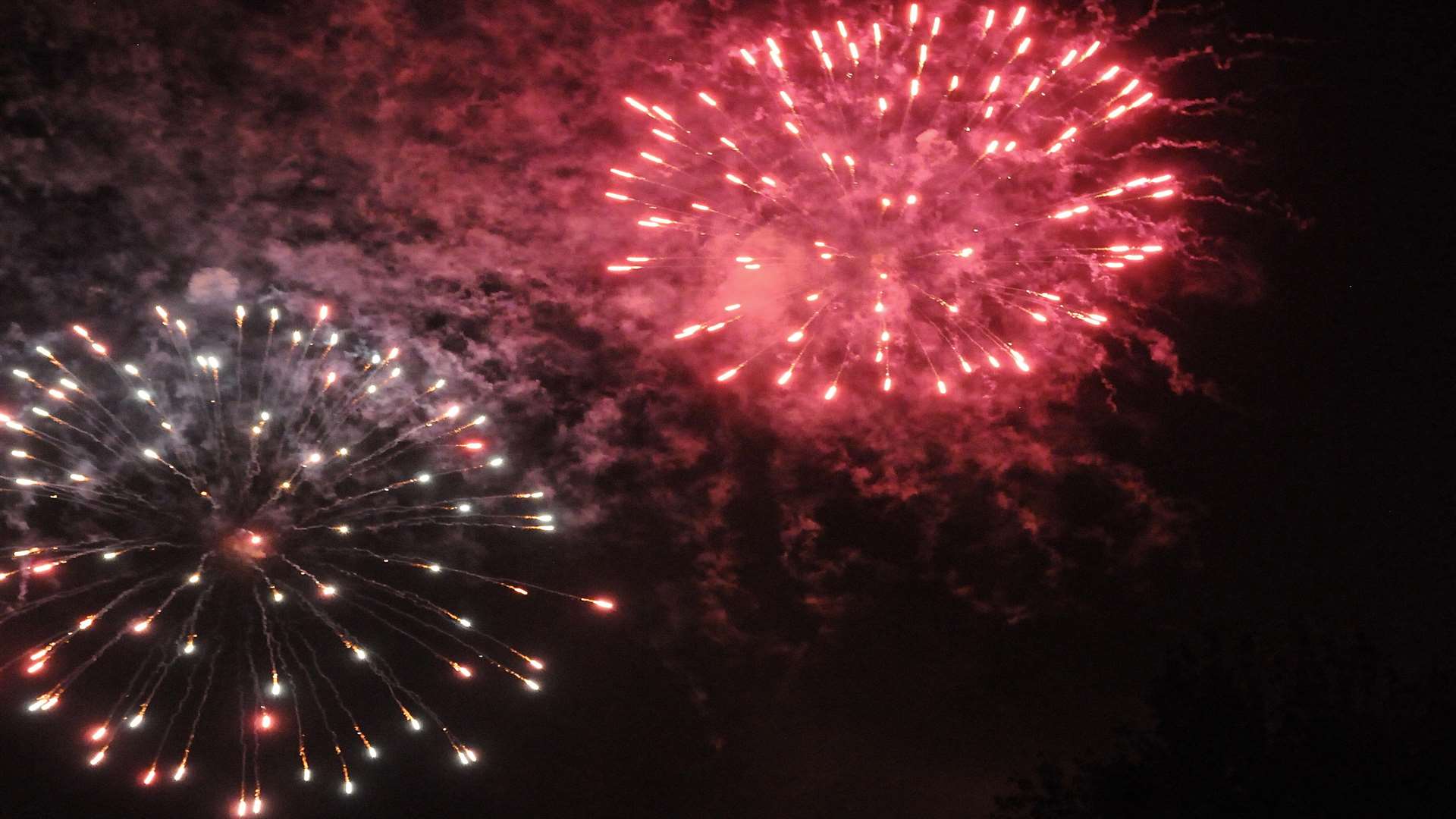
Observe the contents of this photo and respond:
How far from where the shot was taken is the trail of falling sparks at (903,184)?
11188mm

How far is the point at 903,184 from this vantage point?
11.2 m

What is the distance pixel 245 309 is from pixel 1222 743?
46.4 ft

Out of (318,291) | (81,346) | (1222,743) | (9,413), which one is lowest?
(1222,743)

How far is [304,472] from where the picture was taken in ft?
39.4

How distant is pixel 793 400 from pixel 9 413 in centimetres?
1030

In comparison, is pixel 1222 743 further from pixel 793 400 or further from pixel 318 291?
pixel 318 291

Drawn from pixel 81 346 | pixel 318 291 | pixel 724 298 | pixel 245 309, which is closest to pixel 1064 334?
pixel 724 298

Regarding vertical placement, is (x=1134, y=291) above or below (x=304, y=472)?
above

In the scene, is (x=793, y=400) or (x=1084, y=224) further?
(x=793, y=400)

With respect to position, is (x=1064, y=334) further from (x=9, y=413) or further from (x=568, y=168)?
(x=9, y=413)

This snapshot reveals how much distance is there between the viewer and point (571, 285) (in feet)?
39.6

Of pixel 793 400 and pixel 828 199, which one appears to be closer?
pixel 828 199

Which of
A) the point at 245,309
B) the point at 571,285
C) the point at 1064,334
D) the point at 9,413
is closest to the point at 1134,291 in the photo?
the point at 1064,334

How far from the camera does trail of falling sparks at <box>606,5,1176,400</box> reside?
1119 centimetres
